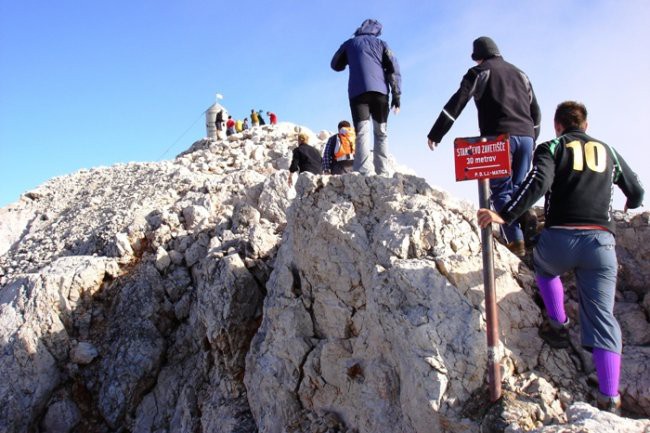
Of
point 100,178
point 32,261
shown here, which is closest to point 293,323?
point 32,261

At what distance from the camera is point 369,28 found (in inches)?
307

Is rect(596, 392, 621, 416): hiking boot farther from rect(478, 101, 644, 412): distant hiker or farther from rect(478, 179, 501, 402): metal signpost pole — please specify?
rect(478, 179, 501, 402): metal signpost pole

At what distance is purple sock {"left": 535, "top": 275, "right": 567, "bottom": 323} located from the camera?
4.98 metres

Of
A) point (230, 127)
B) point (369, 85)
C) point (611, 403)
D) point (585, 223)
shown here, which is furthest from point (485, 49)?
point (230, 127)

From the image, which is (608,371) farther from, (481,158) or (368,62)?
(368,62)

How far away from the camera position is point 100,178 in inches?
797

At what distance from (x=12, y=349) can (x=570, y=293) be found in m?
10.5

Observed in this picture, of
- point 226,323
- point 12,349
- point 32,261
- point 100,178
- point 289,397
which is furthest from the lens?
point 100,178

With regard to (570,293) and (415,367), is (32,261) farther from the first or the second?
(570,293)

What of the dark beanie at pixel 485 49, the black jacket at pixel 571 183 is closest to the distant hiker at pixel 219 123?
the dark beanie at pixel 485 49

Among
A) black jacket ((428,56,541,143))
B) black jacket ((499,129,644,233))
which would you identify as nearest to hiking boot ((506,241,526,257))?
black jacket ((428,56,541,143))

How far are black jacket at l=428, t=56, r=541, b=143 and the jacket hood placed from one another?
2.35 m

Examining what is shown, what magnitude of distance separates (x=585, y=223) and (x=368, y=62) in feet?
13.8

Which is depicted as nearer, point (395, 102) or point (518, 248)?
point (518, 248)
